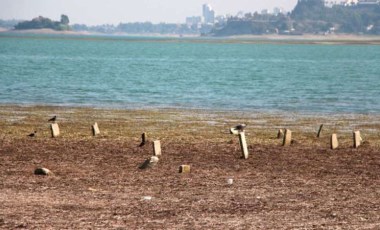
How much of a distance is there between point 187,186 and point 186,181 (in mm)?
691

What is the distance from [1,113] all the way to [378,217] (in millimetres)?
26358

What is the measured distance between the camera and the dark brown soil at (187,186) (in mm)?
15625

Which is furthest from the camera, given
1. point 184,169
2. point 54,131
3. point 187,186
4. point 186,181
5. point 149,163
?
point 54,131

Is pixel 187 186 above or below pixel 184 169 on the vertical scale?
above

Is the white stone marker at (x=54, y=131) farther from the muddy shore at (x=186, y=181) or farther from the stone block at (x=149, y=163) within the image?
the stone block at (x=149, y=163)

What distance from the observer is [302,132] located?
107ft

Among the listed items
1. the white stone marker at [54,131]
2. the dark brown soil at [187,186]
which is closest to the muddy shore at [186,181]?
the dark brown soil at [187,186]

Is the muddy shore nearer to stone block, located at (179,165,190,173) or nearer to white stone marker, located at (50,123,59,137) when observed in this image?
stone block, located at (179,165,190,173)

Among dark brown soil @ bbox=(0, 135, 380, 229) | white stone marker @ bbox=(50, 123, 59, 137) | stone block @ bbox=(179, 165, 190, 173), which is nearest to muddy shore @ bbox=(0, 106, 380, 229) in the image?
dark brown soil @ bbox=(0, 135, 380, 229)

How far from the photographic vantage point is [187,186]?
19.3 m

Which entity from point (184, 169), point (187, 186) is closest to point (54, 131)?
point (184, 169)

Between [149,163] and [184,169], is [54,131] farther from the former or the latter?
[184,169]

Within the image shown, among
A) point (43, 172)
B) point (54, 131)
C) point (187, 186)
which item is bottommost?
point (54, 131)

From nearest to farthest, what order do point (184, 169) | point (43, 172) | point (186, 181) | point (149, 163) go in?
point (186, 181) < point (43, 172) < point (184, 169) < point (149, 163)
